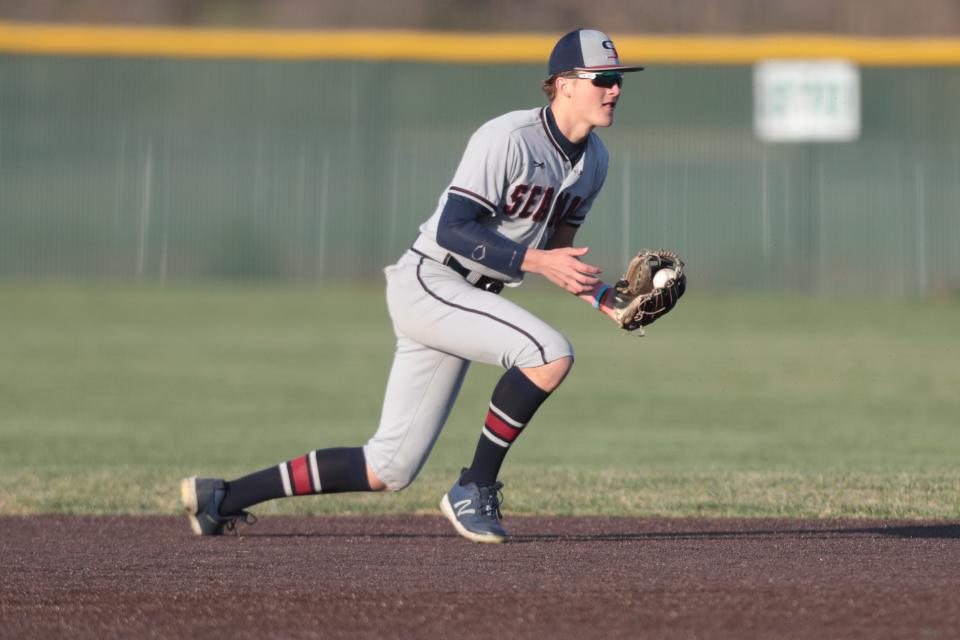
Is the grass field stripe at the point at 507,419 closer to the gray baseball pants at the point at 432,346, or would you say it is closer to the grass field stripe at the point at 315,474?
the gray baseball pants at the point at 432,346

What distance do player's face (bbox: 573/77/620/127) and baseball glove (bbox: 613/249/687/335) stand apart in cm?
51

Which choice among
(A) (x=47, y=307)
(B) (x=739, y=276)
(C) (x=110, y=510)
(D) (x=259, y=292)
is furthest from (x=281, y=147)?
(C) (x=110, y=510)

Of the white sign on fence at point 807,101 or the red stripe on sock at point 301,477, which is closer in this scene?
the red stripe on sock at point 301,477

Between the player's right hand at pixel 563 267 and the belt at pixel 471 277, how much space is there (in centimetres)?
38

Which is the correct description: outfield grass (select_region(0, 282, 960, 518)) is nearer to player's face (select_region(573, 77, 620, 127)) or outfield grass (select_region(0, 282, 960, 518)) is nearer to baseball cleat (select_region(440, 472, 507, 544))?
baseball cleat (select_region(440, 472, 507, 544))

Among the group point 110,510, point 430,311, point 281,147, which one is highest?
→ point 281,147

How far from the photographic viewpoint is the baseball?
5.38 m

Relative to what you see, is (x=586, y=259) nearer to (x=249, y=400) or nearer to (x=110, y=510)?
(x=249, y=400)

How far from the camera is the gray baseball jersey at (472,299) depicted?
208 inches

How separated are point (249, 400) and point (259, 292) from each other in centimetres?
909

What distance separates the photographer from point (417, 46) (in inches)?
830

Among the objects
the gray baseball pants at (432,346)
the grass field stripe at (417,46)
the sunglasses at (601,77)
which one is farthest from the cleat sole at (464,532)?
the grass field stripe at (417,46)

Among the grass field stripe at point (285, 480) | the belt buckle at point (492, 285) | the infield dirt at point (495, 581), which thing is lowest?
the infield dirt at point (495, 581)

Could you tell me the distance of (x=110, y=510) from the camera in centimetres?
704
